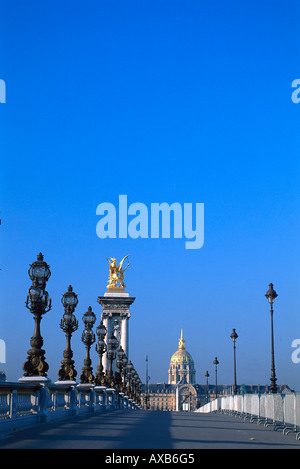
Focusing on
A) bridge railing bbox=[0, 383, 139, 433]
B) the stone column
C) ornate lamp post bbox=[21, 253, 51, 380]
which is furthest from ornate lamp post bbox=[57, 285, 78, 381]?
the stone column

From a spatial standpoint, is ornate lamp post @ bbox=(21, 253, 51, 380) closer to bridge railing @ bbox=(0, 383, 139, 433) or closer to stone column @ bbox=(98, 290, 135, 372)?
bridge railing @ bbox=(0, 383, 139, 433)

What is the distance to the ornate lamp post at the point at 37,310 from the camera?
73.5ft

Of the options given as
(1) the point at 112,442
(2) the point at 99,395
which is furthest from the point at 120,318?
(1) the point at 112,442

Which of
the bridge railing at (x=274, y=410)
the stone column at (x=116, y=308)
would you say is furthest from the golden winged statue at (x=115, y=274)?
the bridge railing at (x=274, y=410)

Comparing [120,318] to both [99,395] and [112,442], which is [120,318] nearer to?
[99,395]

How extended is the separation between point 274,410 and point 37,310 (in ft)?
30.4

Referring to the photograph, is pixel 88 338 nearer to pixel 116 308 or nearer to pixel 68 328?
pixel 68 328

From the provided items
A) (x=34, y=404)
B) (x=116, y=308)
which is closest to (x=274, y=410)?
(x=34, y=404)

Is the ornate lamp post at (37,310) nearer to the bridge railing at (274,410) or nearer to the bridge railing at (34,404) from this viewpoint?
the bridge railing at (34,404)

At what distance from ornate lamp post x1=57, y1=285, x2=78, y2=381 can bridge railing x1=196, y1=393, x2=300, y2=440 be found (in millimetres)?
8010

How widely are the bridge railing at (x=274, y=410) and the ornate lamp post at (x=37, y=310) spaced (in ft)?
25.5

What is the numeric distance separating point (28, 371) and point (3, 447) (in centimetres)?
912
